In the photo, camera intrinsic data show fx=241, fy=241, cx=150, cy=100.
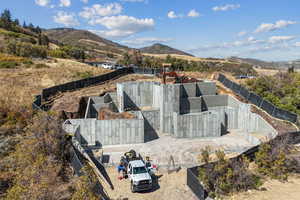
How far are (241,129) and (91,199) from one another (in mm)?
21860

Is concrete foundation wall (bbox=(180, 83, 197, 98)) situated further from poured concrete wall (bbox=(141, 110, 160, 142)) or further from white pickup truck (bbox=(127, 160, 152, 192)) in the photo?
white pickup truck (bbox=(127, 160, 152, 192))

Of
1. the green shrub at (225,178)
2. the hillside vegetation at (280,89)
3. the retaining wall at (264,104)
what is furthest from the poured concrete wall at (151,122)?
the hillside vegetation at (280,89)

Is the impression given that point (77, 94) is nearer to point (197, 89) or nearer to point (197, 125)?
point (197, 89)

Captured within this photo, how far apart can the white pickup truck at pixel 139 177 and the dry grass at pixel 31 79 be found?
1926 cm

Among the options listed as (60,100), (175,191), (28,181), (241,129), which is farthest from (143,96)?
(28,181)

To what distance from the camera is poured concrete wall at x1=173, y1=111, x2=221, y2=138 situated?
24.5 meters

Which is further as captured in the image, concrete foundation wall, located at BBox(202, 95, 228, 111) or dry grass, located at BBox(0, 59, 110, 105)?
dry grass, located at BBox(0, 59, 110, 105)

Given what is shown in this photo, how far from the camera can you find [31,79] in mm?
39062

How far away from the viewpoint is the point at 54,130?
16.3 m

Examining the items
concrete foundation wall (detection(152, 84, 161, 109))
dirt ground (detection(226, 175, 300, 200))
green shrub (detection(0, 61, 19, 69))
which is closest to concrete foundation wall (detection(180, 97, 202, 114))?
concrete foundation wall (detection(152, 84, 161, 109))

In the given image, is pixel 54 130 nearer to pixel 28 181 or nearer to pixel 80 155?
pixel 80 155

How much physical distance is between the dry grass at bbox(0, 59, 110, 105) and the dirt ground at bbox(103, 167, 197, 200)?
747 inches

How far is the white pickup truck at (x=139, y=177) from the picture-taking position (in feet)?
47.0

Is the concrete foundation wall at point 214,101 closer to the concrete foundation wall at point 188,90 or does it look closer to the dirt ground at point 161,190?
the concrete foundation wall at point 188,90
